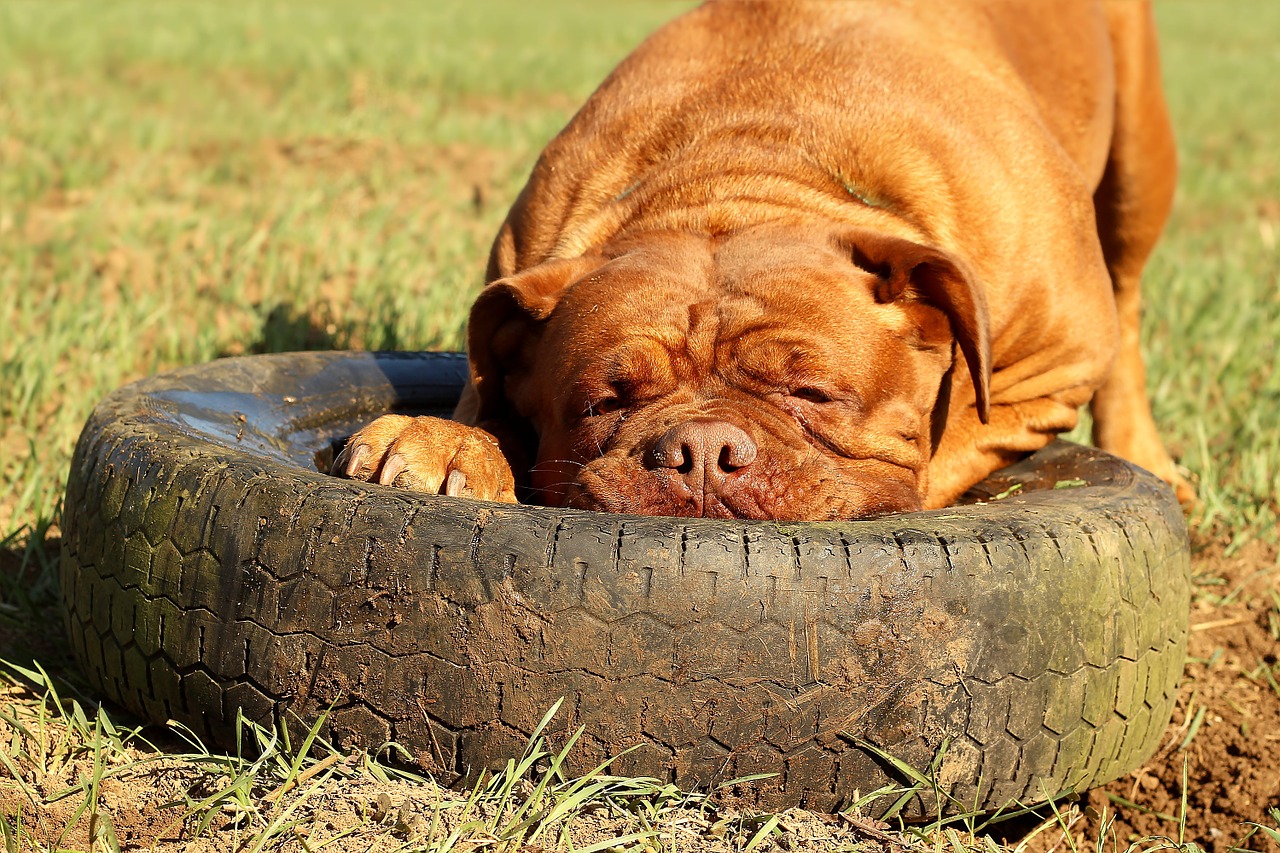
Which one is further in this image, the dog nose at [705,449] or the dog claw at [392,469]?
the dog claw at [392,469]

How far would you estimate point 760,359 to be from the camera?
284cm

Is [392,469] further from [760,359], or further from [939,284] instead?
[939,284]

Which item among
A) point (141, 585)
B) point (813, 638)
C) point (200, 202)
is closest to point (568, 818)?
point (813, 638)

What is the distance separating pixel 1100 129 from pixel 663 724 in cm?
350

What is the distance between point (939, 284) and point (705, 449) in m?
0.78

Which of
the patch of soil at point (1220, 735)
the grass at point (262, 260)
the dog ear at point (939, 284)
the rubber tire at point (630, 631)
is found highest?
the dog ear at point (939, 284)

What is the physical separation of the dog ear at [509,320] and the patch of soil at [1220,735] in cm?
168

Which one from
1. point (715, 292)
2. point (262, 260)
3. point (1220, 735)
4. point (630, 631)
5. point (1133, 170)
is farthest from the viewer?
point (262, 260)

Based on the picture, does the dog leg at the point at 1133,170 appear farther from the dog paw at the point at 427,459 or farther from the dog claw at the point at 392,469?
the dog claw at the point at 392,469

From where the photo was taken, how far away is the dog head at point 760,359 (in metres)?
2.72

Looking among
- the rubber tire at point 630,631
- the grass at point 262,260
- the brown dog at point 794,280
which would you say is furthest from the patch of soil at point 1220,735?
the brown dog at point 794,280

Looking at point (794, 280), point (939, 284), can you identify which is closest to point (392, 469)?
point (794, 280)

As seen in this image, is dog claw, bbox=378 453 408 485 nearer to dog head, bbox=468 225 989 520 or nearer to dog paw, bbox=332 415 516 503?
dog paw, bbox=332 415 516 503

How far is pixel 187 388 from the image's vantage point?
3.25 metres
